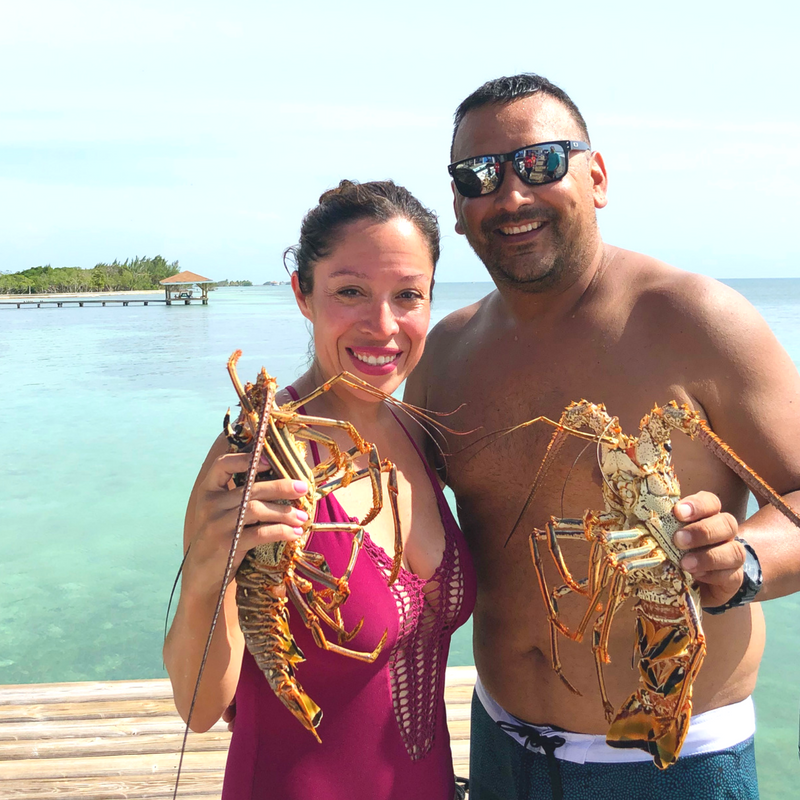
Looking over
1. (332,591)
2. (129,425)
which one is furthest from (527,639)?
(129,425)

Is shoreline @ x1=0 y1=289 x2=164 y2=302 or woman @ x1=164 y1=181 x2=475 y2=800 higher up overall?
shoreline @ x1=0 y1=289 x2=164 y2=302

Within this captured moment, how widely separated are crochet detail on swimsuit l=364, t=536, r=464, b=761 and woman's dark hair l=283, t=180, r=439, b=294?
1.03m

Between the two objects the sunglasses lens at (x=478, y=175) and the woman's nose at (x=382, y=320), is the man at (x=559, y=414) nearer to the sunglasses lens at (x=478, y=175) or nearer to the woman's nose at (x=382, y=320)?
the sunglasses lens at (x=478, y=175)

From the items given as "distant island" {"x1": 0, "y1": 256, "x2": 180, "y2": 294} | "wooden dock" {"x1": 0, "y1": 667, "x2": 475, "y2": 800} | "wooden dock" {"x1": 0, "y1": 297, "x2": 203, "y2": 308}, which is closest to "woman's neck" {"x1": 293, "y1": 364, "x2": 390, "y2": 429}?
"wooden dock" {"x1": 0, "y1": 667, "x2": 475, "y2": 800}

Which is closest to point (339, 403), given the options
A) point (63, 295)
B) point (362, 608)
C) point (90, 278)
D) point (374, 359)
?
point (374, 359)

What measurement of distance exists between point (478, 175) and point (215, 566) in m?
1.74

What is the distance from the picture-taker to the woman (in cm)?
219

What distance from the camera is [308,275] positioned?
2570mm

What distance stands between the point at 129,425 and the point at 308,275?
15764 millimetres

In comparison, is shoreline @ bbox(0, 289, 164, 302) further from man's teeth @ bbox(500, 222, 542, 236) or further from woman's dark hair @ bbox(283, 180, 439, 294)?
man's teeth @ bbox(500, 222, 542, 236)

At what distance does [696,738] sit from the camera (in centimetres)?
249

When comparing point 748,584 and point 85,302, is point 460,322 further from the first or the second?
point 85,302

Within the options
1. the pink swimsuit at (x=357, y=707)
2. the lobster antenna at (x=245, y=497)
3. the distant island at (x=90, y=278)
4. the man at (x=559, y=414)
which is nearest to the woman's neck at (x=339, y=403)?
the pink swimsuit at (x=357, y=707)

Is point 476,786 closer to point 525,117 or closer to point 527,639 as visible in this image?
point 527,639
